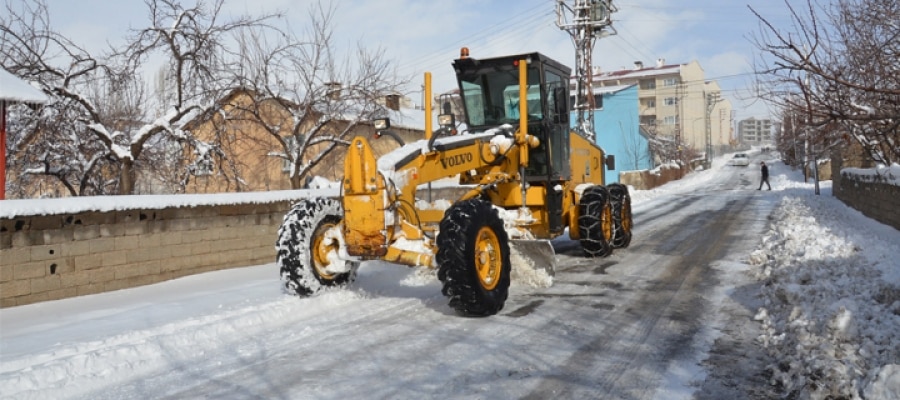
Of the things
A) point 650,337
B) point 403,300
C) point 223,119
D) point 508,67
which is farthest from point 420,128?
point 650,337

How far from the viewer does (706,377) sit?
419 cm

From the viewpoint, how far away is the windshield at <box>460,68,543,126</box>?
8.52 meters

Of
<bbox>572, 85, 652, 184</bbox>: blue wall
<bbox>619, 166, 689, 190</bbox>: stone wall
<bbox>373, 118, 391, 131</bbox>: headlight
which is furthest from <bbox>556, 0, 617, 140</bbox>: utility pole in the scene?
Answer: <bbox>373, 118, 391, 131</bbox>: headlight

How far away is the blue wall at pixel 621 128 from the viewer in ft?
147

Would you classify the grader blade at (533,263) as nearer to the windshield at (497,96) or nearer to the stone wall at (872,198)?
the windshield at (497,96)

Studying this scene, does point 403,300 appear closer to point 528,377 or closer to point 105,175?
point 528,377

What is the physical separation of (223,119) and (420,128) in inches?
517

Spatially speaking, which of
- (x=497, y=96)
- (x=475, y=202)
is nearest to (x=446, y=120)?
(x=475, y=202)

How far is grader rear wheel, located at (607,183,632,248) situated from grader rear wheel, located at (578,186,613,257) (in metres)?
0.63

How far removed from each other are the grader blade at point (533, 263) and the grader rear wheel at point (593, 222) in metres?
2.09

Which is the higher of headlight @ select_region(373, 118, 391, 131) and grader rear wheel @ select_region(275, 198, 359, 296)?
headlight @ select_region(373, 118, 391, 131)

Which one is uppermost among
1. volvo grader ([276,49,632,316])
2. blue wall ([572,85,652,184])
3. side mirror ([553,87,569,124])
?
blue wall ([572,85,652,184])

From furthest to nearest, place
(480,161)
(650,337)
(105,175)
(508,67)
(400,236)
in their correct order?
(105,175) → (508,67) → (480,161) → (400,236) → (650,337)

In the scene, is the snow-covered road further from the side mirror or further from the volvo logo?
the side mirror
